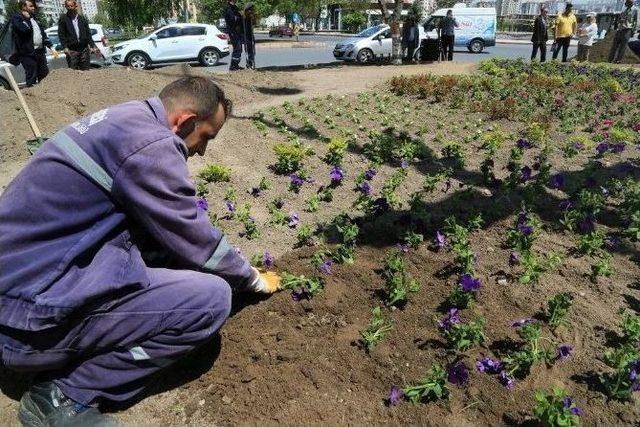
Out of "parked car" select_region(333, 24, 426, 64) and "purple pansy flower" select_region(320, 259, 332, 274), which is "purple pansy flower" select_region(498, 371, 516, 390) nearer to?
"purple pansy flower" select_region(320, 259, 332, 274)

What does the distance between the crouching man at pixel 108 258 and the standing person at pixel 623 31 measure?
1746cm

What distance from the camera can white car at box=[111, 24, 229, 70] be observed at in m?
17.2

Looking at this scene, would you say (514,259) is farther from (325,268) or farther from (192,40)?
(192,40)

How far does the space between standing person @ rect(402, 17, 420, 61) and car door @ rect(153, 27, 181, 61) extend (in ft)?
27.0

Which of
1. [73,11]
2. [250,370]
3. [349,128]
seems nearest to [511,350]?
[250,370]

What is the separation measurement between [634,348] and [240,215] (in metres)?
2.95

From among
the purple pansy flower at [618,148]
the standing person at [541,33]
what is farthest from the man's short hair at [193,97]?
the standing person at [541,33]

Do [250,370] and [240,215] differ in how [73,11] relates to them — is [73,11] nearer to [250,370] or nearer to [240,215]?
[240,215]

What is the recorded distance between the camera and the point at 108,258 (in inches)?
80.8

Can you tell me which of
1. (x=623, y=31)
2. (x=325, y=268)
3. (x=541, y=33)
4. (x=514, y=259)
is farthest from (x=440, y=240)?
(x=623, y=31)

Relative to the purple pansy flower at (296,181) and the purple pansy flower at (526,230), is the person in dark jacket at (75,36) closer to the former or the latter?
the purple pansy flower at (296,181)

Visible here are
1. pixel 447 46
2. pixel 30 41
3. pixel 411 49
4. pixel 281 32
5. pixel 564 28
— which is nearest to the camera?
pixel 30 41

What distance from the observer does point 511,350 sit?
2.59 m

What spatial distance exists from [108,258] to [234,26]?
1128cm
